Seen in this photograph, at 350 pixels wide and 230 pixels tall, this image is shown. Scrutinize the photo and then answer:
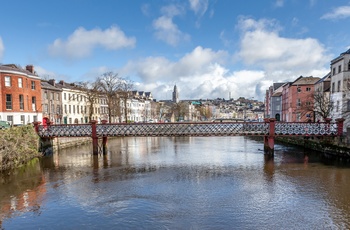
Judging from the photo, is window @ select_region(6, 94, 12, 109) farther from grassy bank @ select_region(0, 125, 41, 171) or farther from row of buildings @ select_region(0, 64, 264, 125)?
grassy bank @ select_region(0, 125, 41, 171)

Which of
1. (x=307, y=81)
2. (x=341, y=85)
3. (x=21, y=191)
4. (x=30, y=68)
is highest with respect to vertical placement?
(x=30, y=68)

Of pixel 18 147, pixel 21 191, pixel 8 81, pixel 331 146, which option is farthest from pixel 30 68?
pixel 331 146

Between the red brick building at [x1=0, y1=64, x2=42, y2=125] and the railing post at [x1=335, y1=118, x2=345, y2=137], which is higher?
the red brick building at [x1=0, y1=64, x2=42, y2=125]

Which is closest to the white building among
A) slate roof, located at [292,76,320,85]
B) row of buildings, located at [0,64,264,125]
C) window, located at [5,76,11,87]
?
slate roof, located at [292,76,320,85]

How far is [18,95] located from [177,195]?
29856 mm

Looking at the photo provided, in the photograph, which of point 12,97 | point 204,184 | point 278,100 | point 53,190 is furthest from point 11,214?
point 278,100

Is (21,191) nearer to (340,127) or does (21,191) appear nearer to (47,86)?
(340,127)

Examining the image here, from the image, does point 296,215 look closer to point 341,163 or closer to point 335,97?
point 341,163

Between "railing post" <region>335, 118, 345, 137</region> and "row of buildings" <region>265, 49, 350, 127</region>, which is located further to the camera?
"row of buildings" <region>265, 49, 350, 127</region>

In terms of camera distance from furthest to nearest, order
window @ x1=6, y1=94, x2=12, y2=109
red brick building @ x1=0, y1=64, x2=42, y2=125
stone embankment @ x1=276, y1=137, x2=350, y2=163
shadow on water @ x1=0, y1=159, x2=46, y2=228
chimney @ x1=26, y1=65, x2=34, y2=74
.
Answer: chimney @ x1=26, y1=65, x2=34, y2=74, window @ x1=6, y1=94, x2=12, y2=109, red brick building @ x1=0, y1=64, x2=42, y2=125, stone embankment @ x1=276, y1=137, x2=350, y2=163, shadow on water @ x1=0, y1=159, x2=46, y2=228

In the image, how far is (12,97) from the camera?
34438 mm

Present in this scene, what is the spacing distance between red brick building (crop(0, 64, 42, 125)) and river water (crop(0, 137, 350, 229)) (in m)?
14.0

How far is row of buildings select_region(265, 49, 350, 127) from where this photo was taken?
103 feet

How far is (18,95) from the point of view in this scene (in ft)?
116
